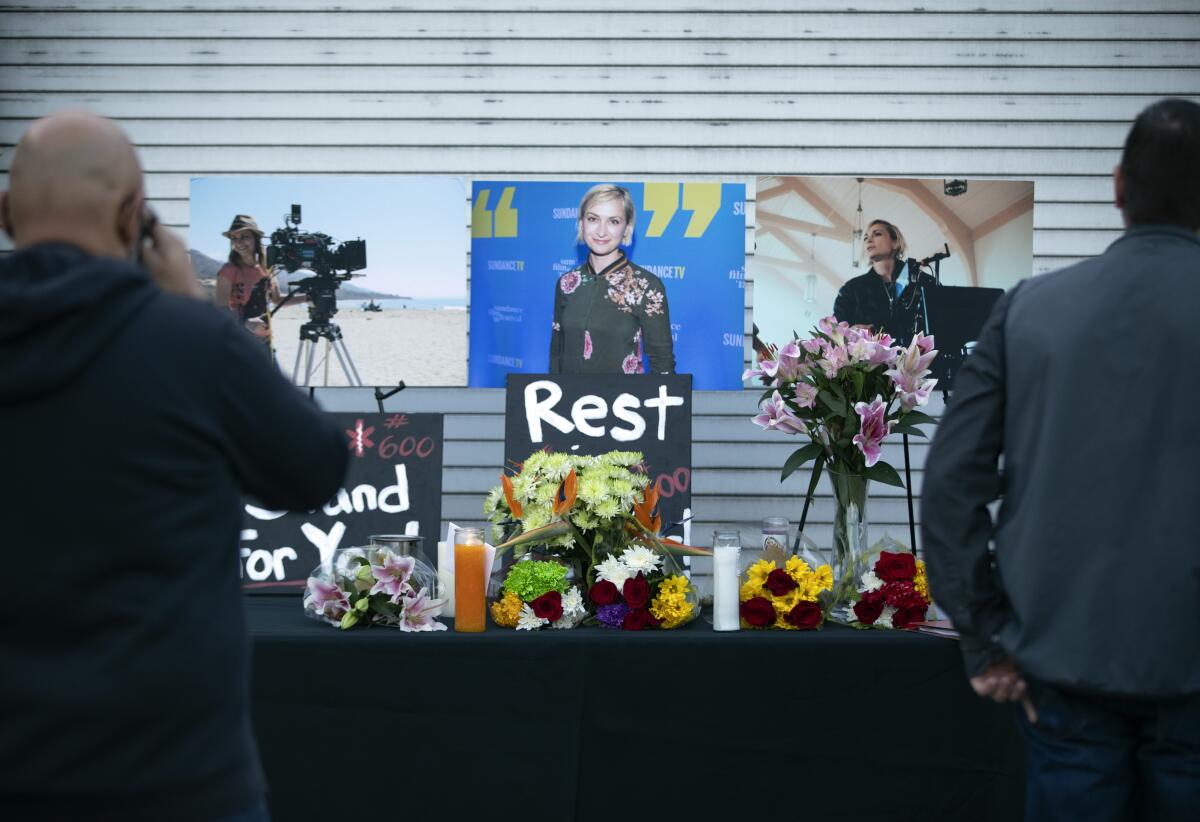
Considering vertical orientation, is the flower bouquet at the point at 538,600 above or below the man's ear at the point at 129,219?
below

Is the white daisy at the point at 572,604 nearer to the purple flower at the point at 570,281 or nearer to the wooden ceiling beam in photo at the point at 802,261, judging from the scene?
the purple flower at the point at 570,281

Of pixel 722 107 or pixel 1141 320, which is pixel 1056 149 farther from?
pixel 1141 320

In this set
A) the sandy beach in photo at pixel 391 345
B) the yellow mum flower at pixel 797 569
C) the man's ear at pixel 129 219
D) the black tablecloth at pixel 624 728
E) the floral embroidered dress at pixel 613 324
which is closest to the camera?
the man's ear at pixel 129 219

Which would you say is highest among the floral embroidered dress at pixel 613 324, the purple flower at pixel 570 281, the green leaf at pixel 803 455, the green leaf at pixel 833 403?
the purple flower at pixel 570 281

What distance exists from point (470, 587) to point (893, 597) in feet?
3.02

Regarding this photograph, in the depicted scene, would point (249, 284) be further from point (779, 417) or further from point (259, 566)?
point (779, 417)

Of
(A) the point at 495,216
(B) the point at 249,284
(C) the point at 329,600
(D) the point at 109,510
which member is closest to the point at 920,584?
(C) the point at 329,600

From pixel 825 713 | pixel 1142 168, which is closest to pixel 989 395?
pixel 1142 168

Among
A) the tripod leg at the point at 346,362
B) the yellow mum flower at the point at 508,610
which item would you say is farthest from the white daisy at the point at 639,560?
the tripod leg at the point at 346,362

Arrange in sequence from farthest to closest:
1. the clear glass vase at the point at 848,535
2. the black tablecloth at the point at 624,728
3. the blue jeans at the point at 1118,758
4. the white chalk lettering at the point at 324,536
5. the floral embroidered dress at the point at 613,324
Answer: the floral embroidered dress at the point at 613,324 → the white chalk lettering at the point at 324,536 → the clear glass vase at the point at 848,535 → the black tablecloth at the point at 624,728 → the blue jeans at the point at 1118,758

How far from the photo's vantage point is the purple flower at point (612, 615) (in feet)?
8.09

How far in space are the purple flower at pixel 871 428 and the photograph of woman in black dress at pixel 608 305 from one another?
1914 mm

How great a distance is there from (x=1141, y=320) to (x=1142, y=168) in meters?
0.23

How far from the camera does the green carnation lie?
2.46m
